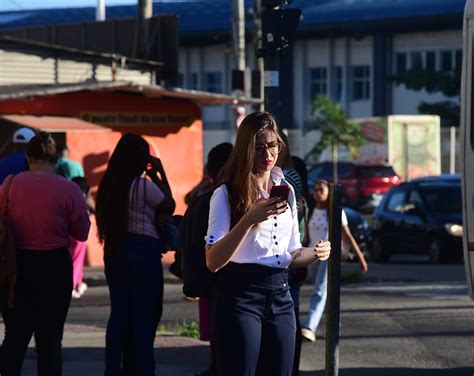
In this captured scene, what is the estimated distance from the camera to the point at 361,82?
61.2 meters

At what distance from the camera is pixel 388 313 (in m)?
14.6

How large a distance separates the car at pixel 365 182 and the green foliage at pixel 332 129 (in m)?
6.02

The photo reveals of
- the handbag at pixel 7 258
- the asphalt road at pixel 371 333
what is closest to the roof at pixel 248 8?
the asphalt road at pixel 371 333

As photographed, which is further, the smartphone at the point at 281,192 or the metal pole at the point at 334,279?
the metal pole at the point at 334,279

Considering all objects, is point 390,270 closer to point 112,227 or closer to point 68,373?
point 68,373

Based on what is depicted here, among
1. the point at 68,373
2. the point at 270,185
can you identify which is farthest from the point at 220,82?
the point at 270,185

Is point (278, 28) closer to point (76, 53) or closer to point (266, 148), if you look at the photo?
point (266, 148)

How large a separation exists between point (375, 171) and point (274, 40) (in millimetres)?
27048

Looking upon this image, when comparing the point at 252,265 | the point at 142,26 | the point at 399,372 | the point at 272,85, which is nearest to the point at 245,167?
the point at 252,265

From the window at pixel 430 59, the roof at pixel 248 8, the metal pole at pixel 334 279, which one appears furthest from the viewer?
the window at pixel 430 59

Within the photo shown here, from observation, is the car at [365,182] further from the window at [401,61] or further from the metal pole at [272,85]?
the metal pole at [272,85]

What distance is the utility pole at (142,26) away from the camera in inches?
945

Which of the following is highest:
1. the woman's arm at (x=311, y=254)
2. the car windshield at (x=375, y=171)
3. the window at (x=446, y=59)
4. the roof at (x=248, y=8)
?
the roof at (x=248, y=8)

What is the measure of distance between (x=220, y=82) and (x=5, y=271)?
56.6 meters
